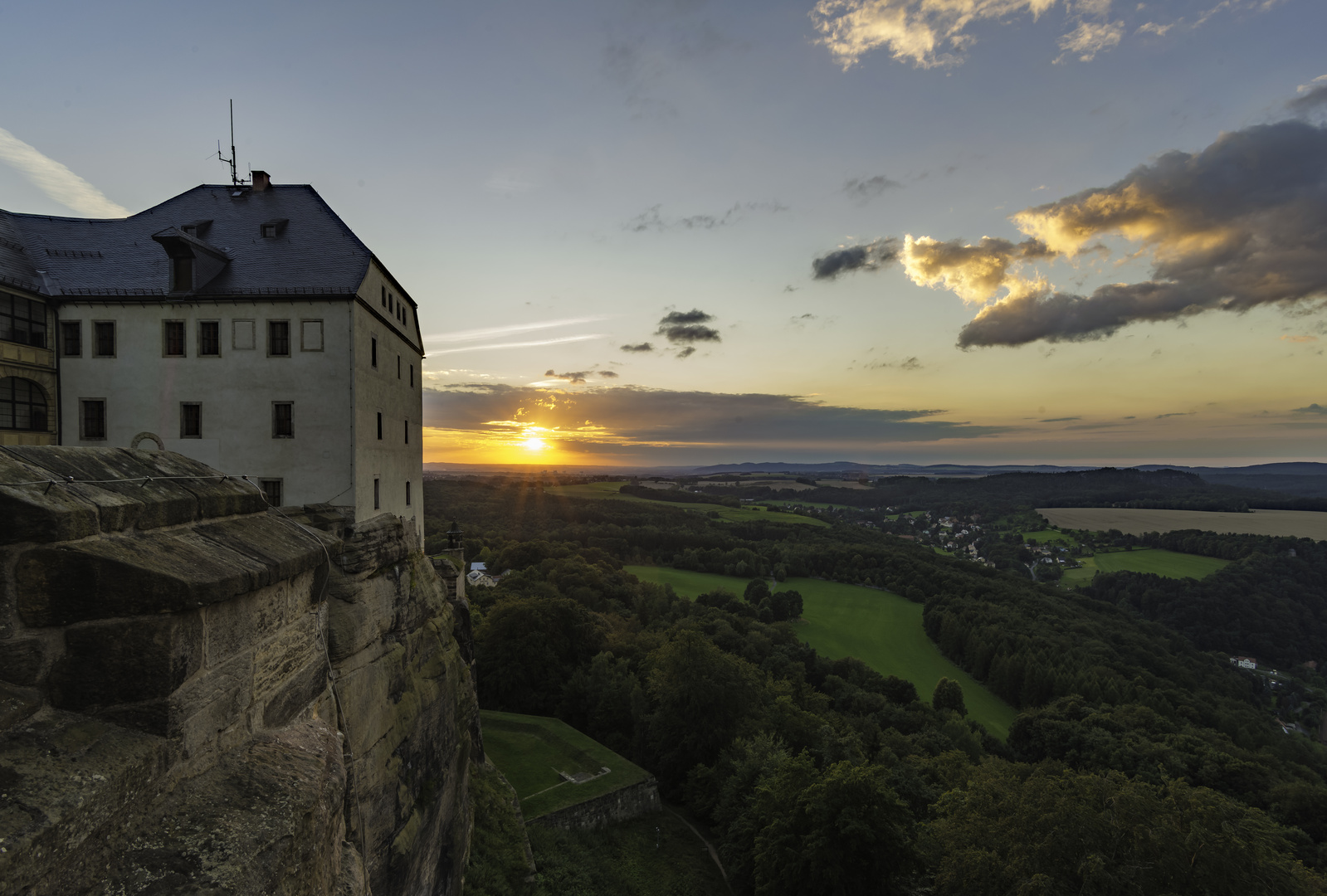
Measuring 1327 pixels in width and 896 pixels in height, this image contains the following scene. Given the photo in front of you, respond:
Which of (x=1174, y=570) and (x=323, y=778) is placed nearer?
(x=323, y=778)

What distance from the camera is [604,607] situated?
71.8m

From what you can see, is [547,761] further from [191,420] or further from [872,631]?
[872,631]

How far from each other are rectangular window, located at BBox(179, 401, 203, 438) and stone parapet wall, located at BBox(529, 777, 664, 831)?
2237cm

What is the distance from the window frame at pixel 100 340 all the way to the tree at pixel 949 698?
6915 centimetres

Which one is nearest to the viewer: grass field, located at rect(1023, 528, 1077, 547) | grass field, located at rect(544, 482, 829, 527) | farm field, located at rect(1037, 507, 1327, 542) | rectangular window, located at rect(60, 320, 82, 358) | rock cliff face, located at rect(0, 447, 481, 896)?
rock cliff face, located at rect(0, 447, 481, 896)

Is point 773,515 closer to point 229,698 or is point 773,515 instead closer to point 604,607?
point 604,607

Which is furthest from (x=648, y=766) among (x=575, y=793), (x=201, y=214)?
(x=201, y=214)

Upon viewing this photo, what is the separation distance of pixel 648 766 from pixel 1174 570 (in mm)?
137866

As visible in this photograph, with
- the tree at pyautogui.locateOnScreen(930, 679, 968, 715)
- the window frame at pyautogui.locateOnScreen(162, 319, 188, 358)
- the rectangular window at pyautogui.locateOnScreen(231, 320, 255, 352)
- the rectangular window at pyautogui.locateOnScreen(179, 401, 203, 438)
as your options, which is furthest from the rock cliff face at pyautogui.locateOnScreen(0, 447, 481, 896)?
the tree at pyautogui.locateOnScreen(930, 679, 968, 715)

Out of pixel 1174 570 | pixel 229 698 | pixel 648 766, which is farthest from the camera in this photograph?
pixel 1174 570

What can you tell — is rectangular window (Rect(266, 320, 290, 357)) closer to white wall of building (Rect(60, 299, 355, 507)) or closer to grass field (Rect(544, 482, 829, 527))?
white wall of building (Rect(60, 299, 355, 507))

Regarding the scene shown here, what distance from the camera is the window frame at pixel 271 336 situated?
20.2m

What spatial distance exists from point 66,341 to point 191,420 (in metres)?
5.28

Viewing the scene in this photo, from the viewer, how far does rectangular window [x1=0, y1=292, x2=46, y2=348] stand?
19.0m
